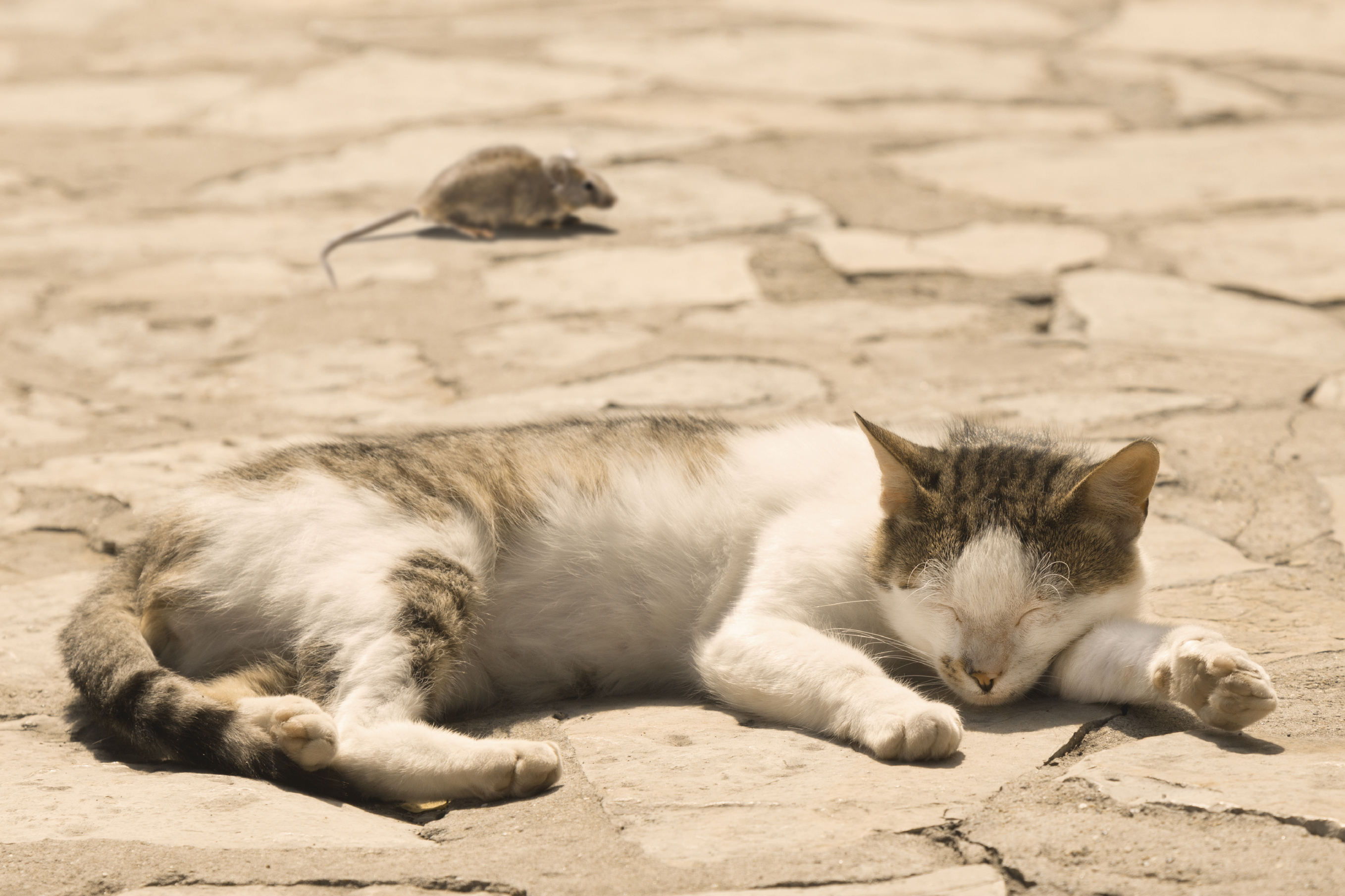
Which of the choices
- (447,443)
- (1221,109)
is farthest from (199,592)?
(1221,109)

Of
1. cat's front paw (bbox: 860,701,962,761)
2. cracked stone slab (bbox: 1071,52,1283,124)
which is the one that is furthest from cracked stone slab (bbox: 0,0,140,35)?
cat's front paw (bbox: 860,701,962,761)

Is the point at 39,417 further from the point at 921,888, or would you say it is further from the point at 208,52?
the point at 208,52

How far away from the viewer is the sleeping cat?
7.57ft

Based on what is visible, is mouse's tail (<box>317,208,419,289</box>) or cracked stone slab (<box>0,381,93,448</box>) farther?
mouse's tail (<box>317,208,419,289</box>)

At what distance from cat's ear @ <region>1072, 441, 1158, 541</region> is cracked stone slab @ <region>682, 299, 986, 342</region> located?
208 cm

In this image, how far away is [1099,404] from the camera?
13.1 feet

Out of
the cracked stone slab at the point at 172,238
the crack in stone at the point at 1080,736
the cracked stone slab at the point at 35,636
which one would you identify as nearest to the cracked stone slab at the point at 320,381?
the cracked stone slab at the point at 172,238

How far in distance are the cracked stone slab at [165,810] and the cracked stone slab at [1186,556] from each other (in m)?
1.78

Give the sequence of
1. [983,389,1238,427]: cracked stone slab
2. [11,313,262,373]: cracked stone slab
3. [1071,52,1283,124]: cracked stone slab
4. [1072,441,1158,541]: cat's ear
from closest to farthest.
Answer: [1072,441,1158,541]: cat's ear
[983,389,1238,427]: cracked stone slab
[11,313,262,373]: cracked stone slab
[1071,52,1283,124]: cracked stone slab

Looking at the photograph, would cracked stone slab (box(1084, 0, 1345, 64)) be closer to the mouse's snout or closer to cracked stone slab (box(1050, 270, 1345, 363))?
cracked stone slab (box(1050, 270, 1345, 363))

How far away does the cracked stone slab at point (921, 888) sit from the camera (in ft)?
5.73

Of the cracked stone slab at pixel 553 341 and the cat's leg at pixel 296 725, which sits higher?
the cracked stone slab at pixel 553 341

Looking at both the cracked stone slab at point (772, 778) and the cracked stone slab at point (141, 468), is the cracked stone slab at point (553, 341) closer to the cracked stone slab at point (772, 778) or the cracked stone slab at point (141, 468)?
the cracked stone slab at point (141, 468)

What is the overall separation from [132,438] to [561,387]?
4.36ft
